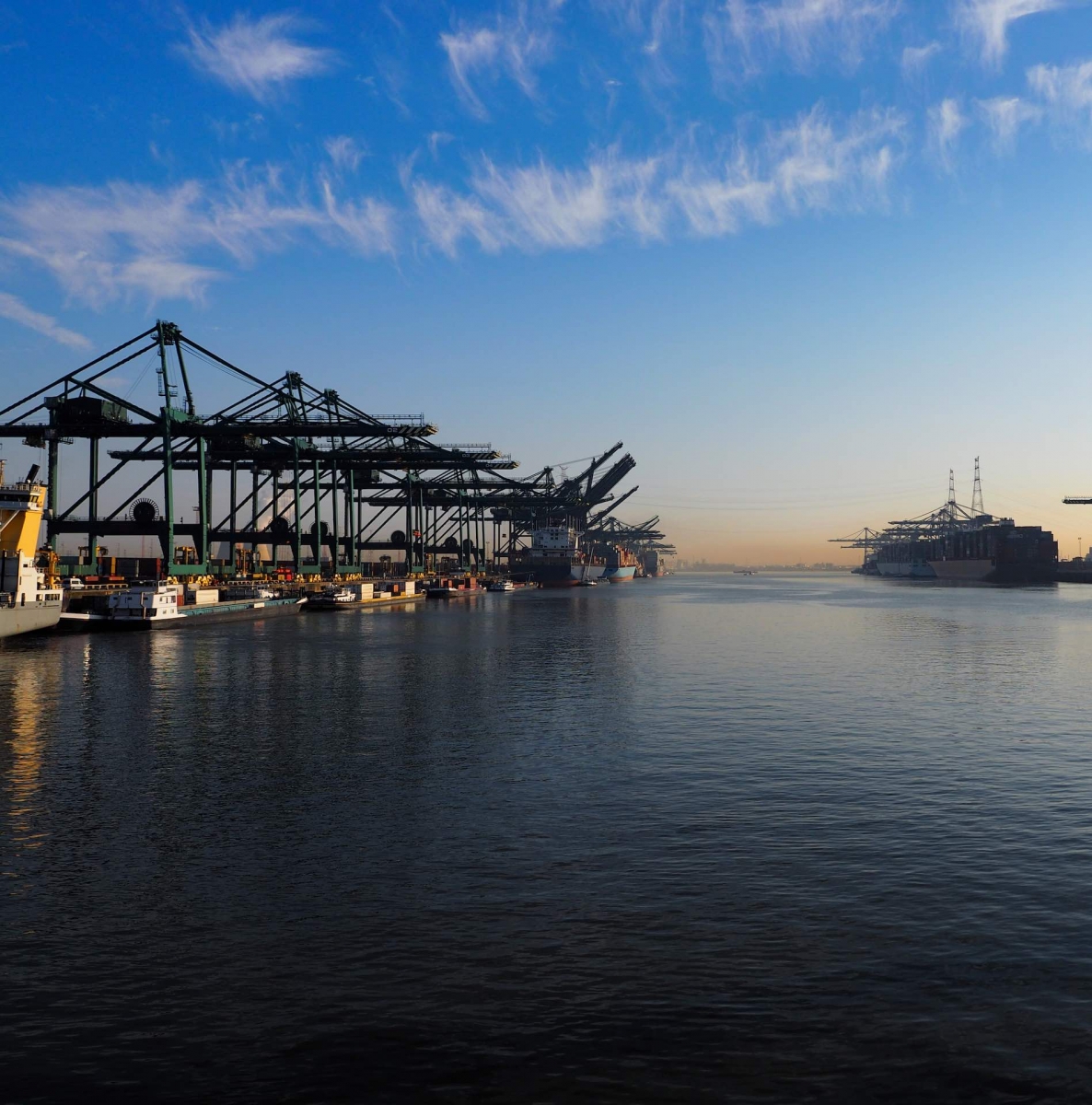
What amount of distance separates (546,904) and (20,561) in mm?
54004

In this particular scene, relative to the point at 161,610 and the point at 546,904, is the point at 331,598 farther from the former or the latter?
the point at 546,904

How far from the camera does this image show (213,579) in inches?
3875

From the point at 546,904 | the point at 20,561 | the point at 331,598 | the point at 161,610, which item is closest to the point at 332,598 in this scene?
the point at 331,598

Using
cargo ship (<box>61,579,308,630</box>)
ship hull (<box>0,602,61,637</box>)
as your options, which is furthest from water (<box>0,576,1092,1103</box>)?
cargo ship (<box>61,579,308,630</box>)

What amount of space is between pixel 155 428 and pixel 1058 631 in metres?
76.9

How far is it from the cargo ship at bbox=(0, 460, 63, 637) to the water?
29.5 meters

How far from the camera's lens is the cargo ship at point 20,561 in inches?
2197

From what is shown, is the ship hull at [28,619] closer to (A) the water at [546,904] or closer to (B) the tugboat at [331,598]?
(A) the water at [546,904]

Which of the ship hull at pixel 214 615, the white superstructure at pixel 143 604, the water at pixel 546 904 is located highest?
the white superstructure at pixel 143 604

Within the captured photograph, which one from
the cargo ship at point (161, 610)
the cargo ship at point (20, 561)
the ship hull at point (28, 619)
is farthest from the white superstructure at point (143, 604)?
the cargo ship at point (20, 561)

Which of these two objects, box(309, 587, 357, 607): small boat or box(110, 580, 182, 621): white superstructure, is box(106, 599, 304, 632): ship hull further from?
box(309, 587, 357, 607): small boat

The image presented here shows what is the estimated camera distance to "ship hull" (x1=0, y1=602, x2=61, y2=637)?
180ft

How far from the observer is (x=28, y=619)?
57.5 meters

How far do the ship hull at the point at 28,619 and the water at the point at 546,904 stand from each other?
28398 millimetres
